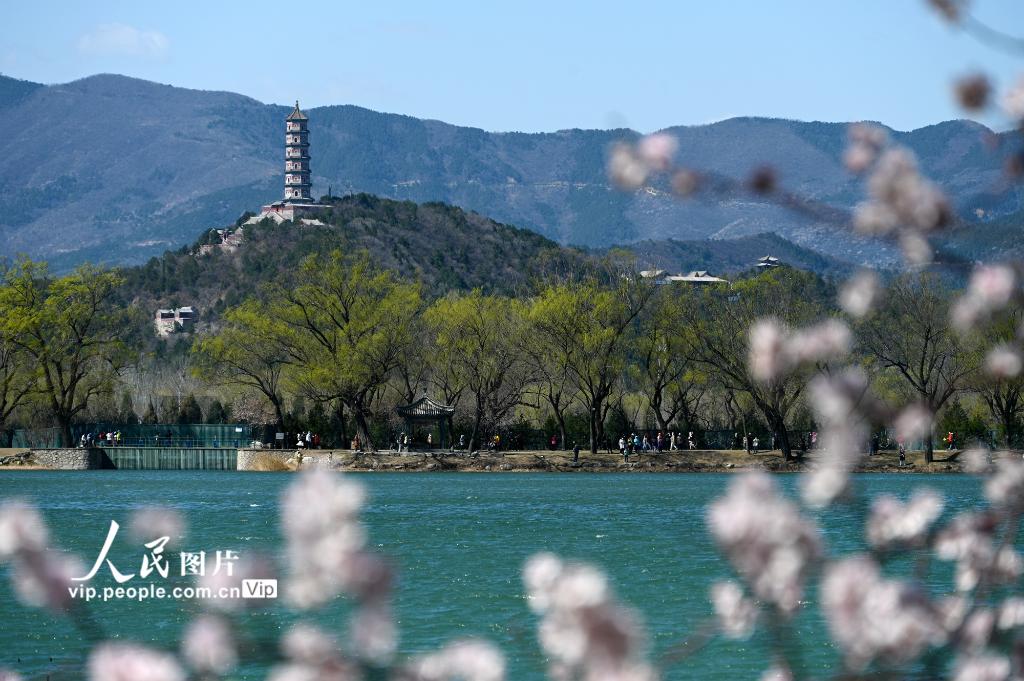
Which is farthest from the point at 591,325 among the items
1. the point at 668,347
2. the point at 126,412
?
the point at 126,412

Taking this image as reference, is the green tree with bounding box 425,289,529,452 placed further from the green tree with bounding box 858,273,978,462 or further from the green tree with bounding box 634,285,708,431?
the green tree with bounding box 858,273,978,462

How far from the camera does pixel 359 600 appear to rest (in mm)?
3914

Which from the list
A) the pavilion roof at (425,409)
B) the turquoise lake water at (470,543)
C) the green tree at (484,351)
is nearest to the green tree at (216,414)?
the pavilion roof at (425,409)

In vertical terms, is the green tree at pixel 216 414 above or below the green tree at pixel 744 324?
below

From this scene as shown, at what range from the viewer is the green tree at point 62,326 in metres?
64.4

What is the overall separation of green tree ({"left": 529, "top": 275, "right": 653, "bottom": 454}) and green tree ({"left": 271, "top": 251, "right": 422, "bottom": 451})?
5.65 m

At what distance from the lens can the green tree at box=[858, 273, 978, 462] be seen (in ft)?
185

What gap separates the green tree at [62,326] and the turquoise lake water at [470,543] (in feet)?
27.2

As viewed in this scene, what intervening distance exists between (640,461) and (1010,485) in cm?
5435

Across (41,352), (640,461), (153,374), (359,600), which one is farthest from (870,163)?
(153,374)

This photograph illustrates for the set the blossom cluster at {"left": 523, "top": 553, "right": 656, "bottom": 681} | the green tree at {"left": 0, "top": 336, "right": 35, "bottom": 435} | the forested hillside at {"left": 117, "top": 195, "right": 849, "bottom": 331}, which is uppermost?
the forested hillside at {"left": 117, "top": 195, "right": 849, "bottom": 331}

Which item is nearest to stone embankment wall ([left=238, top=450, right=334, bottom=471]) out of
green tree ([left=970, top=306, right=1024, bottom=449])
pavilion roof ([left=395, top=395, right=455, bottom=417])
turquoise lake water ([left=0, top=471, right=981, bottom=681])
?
turquoise lake water ([left=0, top=471, right=981, bottom=681])

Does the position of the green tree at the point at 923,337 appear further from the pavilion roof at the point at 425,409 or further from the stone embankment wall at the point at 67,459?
the stone embankment wall at the point at 67,459

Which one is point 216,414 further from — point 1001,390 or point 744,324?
point 1001,390
